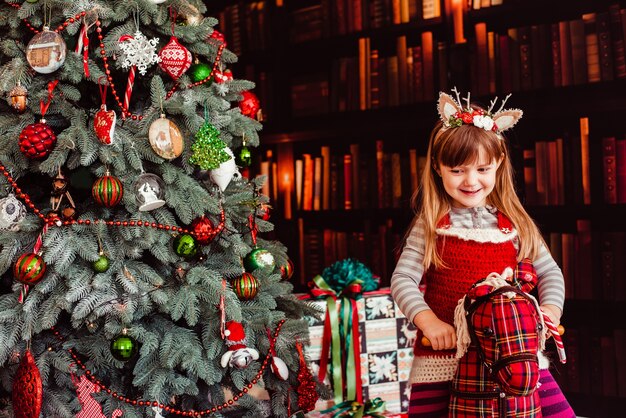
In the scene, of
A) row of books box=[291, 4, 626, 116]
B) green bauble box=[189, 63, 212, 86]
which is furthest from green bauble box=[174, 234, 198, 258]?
row of books box=[291, 4, 626, 116]

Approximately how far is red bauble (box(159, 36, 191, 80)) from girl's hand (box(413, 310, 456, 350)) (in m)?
0.87

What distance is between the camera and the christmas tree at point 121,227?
1.68 m

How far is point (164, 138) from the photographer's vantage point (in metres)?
1.73

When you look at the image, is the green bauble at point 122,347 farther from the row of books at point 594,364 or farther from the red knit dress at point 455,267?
the row of books at point 594,364

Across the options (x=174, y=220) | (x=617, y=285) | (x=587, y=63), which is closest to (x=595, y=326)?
(x=617, y=285)

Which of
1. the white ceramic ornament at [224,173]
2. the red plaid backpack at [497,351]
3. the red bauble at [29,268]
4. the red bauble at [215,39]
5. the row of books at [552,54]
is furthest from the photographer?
the row of books at [552,54]

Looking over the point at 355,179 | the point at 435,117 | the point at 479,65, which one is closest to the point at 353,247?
the point at 355,179

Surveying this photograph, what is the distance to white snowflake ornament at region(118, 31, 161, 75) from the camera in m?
1.74

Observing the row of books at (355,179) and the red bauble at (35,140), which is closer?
the red bauble at (35,140)

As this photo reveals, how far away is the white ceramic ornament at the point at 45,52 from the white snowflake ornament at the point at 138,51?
143mm

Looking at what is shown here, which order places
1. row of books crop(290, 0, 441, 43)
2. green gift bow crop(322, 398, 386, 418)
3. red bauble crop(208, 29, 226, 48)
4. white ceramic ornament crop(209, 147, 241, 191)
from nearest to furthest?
white ceramic ornament crop(209, 147, 241, 191) → red bauble crop(208, 29, 226, 48) → green gift bow crop(322, 398, 386, 418) → row of books crop(290, 0, 441, 43)

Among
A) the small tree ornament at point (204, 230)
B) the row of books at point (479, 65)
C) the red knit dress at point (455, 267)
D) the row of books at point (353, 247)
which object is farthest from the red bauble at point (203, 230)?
the row of books at point (479, 65)

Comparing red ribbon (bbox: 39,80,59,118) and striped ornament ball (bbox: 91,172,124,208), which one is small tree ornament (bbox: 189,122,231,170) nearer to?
striped ornament ball (bbox: 91,172,124,208)

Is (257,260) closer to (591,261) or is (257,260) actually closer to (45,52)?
(45,52)
